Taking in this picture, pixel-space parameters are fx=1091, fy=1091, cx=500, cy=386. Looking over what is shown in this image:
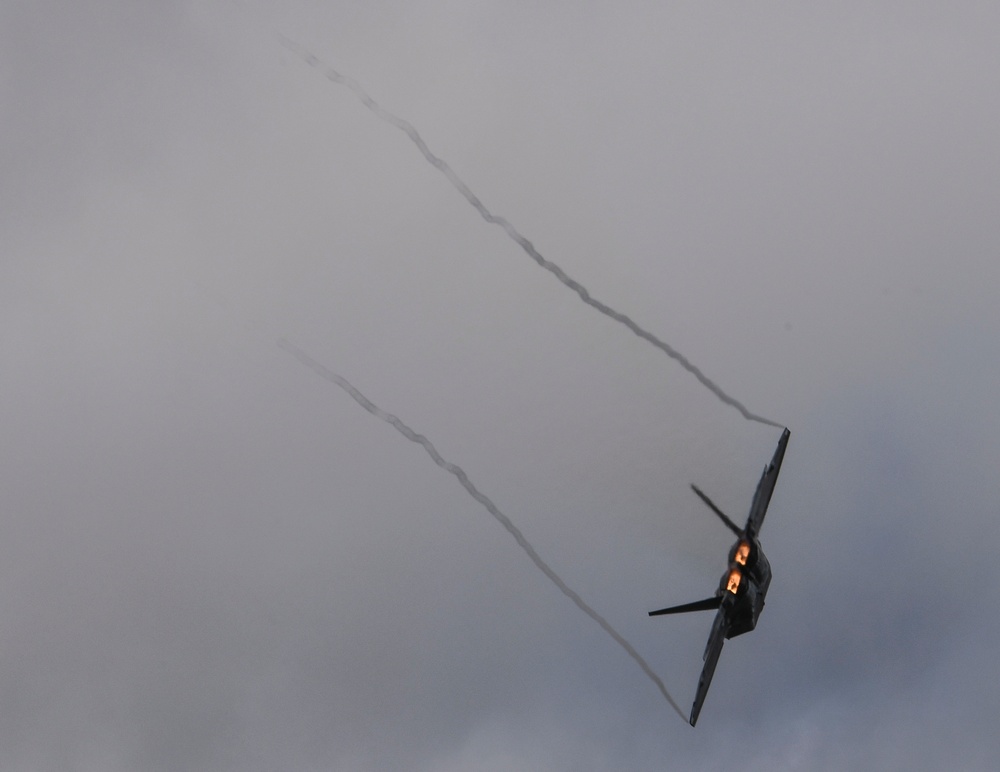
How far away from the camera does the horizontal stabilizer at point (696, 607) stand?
180ft

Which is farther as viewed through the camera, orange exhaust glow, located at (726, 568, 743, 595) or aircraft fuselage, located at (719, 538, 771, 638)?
orange exhaust glow, located at (726, 568, 743, 595)

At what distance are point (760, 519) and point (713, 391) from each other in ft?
29.7

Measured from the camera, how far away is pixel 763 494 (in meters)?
60.1

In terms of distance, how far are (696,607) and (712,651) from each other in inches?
294

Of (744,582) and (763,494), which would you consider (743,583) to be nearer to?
(744,582)

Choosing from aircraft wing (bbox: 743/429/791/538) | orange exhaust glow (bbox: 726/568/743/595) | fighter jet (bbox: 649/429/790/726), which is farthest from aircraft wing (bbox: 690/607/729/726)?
aircraft wing (bbox: 743/429/791/538)

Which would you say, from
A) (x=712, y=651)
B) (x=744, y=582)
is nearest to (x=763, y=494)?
(x=744, y=582)

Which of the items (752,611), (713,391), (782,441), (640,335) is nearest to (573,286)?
(640,335)

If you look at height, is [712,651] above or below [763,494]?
below

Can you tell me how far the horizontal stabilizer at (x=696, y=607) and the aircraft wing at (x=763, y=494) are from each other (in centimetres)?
394

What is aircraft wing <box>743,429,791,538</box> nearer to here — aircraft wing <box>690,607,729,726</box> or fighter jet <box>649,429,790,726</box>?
fighter jet <box>649,429,790,726</box>

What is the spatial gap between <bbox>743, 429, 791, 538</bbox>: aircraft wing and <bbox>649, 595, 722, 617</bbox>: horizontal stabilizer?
12.9 ft

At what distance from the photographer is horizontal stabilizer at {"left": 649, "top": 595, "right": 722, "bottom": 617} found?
55.0 meters

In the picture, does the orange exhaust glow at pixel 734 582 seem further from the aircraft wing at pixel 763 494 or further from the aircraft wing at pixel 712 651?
the aircraft wing at pixel 763 494
